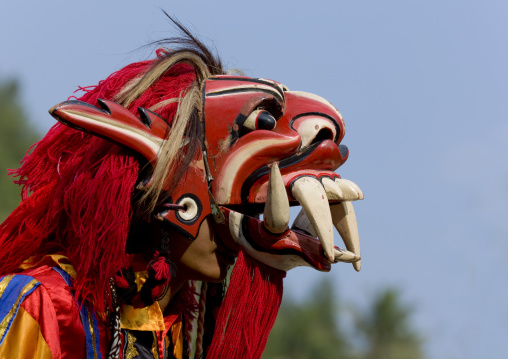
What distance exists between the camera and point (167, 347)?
2.24m

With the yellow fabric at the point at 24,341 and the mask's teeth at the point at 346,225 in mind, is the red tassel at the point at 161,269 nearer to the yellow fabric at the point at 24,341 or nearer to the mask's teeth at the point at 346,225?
the yellow fabric at the point at 24,341

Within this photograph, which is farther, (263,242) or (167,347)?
(167,347)

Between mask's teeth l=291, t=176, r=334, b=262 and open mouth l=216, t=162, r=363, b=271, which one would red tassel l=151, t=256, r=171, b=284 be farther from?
mask's teeth l=291, t=176, r=334, b=262

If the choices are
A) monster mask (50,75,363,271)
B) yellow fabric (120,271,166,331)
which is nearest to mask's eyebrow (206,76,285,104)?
monster mask (50,75,363,271)

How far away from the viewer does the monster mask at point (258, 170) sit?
6.30 ft

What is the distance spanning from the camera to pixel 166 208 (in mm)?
1944

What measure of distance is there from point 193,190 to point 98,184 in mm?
228

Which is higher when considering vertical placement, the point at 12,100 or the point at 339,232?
the point at 339,232

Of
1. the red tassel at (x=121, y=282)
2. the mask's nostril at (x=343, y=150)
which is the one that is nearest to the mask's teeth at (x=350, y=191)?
the mask's nostril at (x=343, y=150)

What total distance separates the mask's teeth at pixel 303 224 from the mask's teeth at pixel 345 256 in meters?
0.10

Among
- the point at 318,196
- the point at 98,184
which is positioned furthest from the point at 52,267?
the point at 318,196

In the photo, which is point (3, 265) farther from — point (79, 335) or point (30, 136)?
point (30, 136)

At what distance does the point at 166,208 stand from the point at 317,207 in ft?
1.19

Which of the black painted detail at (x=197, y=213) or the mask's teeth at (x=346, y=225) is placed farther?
the mask's teeth at (x=346, y=225)
